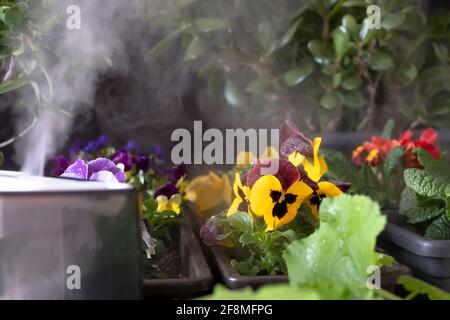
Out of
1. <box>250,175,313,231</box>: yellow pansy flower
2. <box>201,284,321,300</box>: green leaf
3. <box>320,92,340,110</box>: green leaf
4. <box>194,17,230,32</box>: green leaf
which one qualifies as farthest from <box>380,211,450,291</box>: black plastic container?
<box>194,17,230,32</box>: green leaf

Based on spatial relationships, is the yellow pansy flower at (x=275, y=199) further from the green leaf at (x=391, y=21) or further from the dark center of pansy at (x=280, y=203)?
the green leaf at (x=391, y=21)

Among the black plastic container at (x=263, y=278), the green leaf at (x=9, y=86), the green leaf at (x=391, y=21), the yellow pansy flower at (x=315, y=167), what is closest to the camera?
the black plastic container at (x=263, y=278)

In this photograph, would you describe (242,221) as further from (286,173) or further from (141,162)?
(141,162)

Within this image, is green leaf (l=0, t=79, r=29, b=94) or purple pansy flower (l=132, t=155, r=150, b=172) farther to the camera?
purple pansy flower (l=132, t=155, r=150, b=172)

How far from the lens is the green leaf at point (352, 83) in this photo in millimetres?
1225

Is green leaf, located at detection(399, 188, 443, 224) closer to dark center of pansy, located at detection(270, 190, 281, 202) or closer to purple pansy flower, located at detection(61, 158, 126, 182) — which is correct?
dark center of pansy, located at detection(270, 190, 281, 202)

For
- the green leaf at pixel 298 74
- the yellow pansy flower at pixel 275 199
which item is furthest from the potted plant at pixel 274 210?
the green leaf at pixel 298 74

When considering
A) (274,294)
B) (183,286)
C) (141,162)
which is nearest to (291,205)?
(183,286)

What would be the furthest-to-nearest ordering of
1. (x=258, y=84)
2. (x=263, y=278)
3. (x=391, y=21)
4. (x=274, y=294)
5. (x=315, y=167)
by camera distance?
(x=258, y=84)
(x=391, y=21)
(x=315, y=167)
(x=263, y=278)
(x=274, y=294)

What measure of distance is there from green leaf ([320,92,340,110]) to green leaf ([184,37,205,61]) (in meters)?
0.29

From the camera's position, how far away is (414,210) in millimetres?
783

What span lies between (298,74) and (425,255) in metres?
0.65

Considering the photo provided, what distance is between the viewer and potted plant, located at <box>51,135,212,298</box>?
1.93ft

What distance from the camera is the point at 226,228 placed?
0.72m
